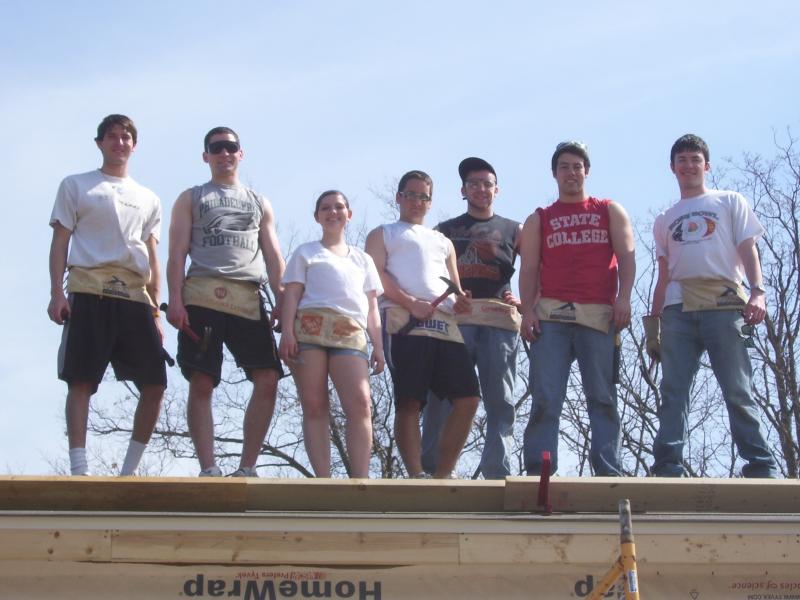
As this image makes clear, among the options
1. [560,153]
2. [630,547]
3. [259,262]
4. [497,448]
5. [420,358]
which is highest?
[560,153]

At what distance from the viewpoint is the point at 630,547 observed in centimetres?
404

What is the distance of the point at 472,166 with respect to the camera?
7812 millimetres

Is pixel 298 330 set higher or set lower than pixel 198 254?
lower

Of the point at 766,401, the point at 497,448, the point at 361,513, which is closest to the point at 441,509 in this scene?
the point at 361,513

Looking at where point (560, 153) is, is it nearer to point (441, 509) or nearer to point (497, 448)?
point (497, 448)

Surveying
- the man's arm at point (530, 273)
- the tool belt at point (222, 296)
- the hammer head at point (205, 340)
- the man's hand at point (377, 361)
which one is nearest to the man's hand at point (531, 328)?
the man's arm at point (530, 273)

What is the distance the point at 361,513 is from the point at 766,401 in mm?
14405

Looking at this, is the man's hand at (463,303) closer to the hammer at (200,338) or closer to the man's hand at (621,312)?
the man's hand at (621,312)

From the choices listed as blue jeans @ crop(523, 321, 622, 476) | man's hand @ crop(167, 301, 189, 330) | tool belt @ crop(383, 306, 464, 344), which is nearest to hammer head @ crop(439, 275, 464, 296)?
tool belt @ crop(383, 306, 464, 344)

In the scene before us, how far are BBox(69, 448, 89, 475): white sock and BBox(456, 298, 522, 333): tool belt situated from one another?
2352 mm

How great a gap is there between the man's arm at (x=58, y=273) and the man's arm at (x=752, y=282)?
368 cm

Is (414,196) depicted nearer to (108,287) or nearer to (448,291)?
A: (448,291)

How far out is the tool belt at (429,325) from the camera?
7.13 m

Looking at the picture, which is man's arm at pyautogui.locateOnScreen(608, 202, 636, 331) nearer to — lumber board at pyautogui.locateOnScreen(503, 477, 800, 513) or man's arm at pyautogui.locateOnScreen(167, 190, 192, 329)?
lumber board at pyautogui.locateOnScreen(503, 477, 800, 513)
